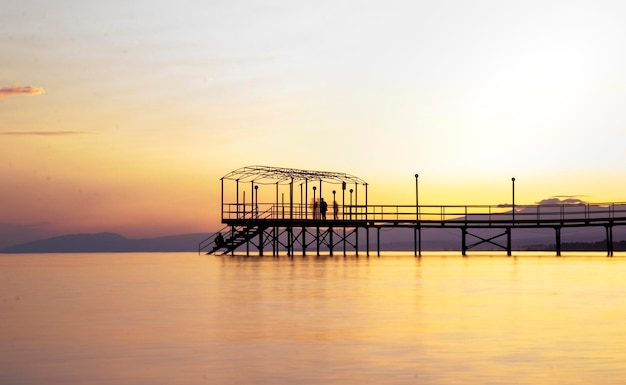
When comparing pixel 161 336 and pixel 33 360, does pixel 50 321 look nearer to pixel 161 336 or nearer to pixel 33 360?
pixel 161 336

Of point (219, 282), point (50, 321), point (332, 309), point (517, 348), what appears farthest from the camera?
point (219, 282)

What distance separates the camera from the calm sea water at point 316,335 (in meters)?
15.7

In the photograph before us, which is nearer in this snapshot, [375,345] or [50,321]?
[375,345]

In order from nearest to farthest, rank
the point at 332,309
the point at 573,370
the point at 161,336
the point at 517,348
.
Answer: the point at 573,370
the point at 517,348
the point at 161,336
the point at 332,309

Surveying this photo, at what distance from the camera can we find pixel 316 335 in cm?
2112

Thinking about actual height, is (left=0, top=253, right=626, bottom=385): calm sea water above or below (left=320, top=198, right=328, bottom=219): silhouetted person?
below

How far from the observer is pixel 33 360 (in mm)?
17344

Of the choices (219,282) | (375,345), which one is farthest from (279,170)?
(375,345)

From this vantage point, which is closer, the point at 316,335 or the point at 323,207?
the point at 316,335

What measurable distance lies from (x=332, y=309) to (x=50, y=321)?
7935mm

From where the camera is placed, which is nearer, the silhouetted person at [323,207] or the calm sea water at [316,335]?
the calm sea water at [316,335]

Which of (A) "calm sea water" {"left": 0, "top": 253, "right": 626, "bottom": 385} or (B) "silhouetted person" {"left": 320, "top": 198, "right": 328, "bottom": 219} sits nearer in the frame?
(A) "calm sea water" {"left": 0, "top": 253, "right": 626, "bottom": 385}

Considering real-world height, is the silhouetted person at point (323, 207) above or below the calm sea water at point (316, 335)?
above

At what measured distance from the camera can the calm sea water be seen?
15688mm
